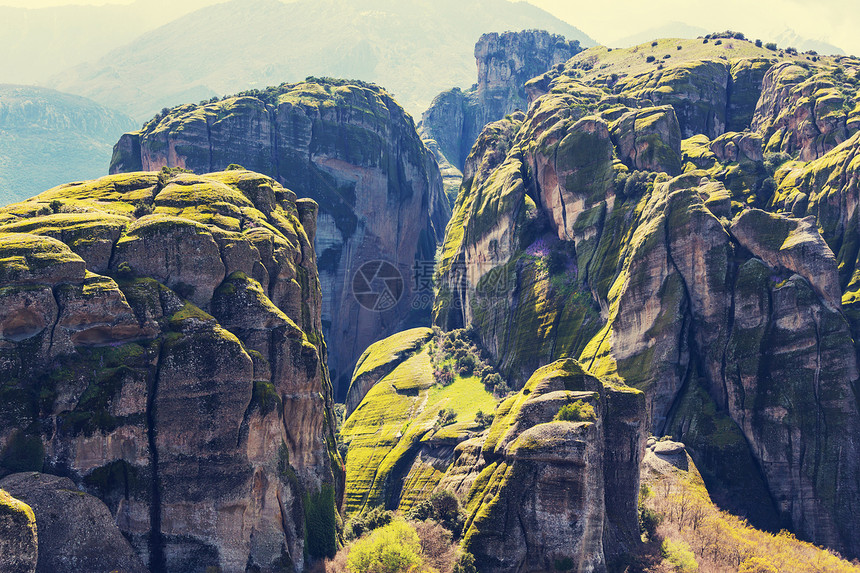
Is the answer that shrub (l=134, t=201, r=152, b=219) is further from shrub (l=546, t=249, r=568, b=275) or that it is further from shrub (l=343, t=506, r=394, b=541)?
shrub (l=546, t=249, r=568, b=275)

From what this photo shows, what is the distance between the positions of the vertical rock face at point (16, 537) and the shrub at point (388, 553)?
28641 mm

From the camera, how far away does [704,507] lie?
97000 millimetres

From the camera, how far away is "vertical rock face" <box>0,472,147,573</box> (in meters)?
61.2

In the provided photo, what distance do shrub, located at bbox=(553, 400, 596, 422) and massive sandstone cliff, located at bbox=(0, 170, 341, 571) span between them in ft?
73.2

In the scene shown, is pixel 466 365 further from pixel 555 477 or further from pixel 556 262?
pixel 555 477

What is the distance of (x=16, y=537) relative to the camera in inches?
2201

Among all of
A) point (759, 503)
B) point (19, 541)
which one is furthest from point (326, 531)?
point (759, 503)

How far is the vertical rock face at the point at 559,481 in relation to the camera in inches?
2985

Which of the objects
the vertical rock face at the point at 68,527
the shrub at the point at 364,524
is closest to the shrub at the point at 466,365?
the shrub at the point at 364,524

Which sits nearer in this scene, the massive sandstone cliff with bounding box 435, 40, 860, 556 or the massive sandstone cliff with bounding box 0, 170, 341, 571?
the massive sandstone cliff with bounding box 0, 170, 341, 571

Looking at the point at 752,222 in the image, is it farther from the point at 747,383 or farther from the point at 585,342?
the point at 585,342

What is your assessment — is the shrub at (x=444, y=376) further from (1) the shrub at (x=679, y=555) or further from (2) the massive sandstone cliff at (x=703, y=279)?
(1) the shrub at (x=679, y=555)

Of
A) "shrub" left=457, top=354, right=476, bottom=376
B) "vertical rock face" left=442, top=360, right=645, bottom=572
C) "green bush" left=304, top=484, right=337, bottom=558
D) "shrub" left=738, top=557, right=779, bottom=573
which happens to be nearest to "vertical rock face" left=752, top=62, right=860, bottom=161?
"shrub" left=457, top=354, right=476, bottom=376

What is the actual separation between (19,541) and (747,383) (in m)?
86.7
